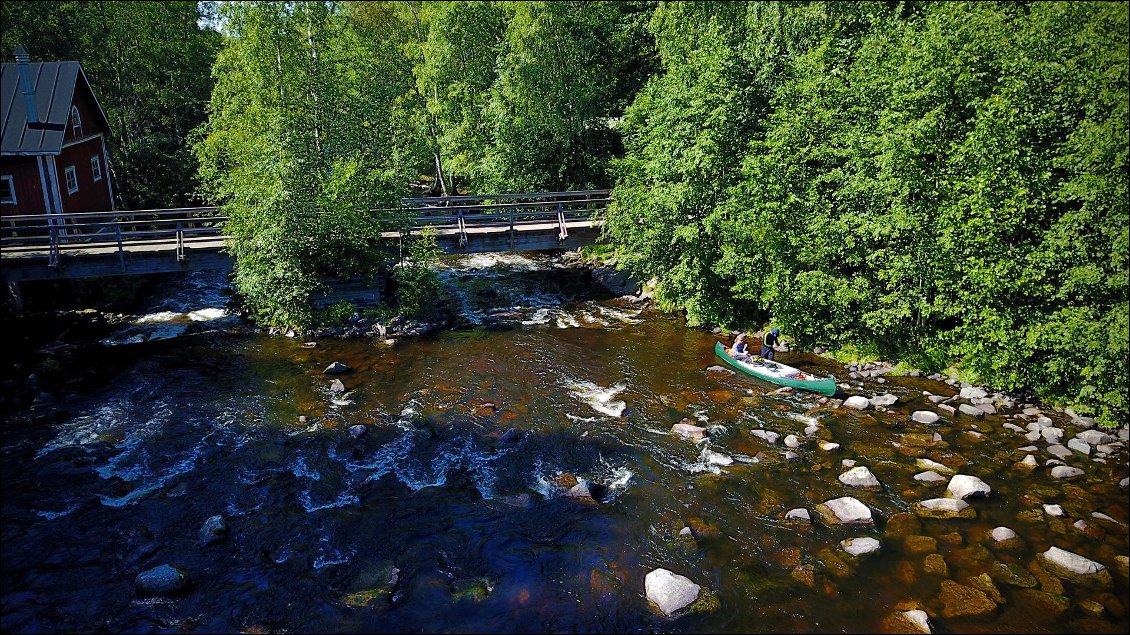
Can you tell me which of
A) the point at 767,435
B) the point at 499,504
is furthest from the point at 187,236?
the point at 767,435

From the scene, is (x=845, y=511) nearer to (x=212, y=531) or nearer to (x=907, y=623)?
(x=907, y=623)

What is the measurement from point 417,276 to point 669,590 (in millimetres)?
17920

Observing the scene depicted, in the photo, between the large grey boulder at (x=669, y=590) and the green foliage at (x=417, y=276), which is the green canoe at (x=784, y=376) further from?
the green foliage at (x=417, y=276)

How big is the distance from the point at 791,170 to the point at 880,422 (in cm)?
891

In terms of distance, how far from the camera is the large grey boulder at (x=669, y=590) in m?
11.5

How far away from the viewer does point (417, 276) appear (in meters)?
26.6

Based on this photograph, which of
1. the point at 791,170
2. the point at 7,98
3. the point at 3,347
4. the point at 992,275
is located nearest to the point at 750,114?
the point at 791,170

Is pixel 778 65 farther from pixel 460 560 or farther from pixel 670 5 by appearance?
pixel 460 560

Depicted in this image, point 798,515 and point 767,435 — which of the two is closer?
point 798,515

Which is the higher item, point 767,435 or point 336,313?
point 336,313

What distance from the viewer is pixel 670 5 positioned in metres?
31.2

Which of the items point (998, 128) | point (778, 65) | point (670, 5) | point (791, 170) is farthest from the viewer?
point (670, 5)

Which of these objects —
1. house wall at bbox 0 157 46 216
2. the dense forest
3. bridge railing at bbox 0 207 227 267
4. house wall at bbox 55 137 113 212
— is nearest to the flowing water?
the dense forest

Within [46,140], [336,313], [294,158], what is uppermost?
[46,140]
